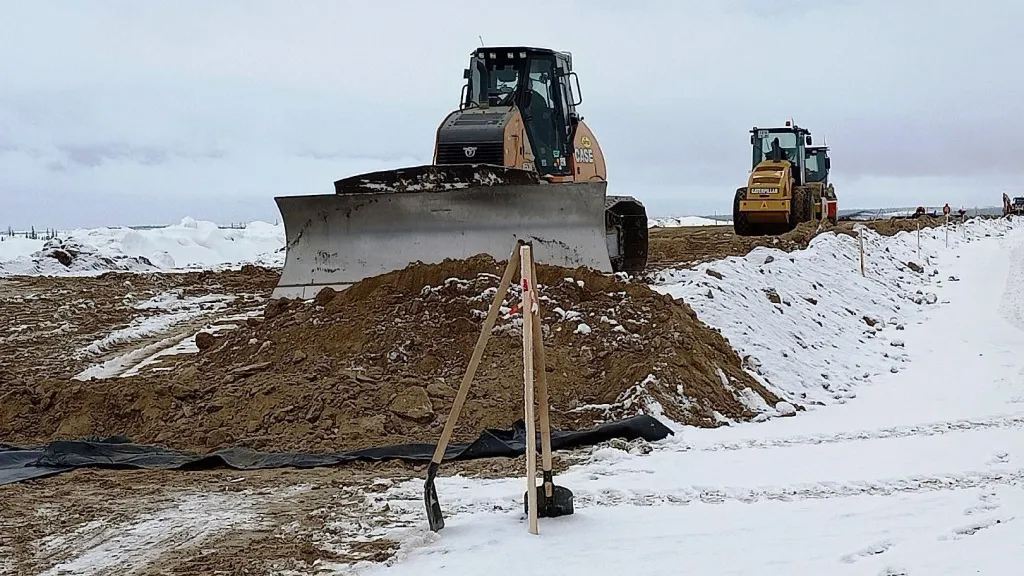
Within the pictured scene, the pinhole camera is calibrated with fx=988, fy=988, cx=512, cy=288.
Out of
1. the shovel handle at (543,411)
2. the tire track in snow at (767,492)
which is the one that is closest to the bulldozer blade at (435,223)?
the tire track in snow at (767,492)

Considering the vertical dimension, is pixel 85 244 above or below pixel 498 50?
below

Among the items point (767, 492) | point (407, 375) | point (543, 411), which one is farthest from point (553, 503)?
point (407, 375)

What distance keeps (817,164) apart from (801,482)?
26755 millimetres

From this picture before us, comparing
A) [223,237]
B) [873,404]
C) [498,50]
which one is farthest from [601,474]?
[223,237]

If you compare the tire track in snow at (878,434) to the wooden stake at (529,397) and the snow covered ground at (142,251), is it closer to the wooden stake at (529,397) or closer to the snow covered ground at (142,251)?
the wooden stake at (529,397)

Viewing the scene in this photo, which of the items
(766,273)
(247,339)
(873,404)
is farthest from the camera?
(766,273)

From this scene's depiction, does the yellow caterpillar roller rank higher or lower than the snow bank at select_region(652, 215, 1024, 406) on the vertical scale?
higher

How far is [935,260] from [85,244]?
19.9m

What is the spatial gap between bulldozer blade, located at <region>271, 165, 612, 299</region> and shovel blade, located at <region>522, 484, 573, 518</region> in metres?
5.50

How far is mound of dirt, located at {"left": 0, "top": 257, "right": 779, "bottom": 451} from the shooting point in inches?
282

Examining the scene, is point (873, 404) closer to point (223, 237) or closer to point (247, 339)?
point (247, 339)

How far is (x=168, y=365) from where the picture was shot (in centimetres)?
958

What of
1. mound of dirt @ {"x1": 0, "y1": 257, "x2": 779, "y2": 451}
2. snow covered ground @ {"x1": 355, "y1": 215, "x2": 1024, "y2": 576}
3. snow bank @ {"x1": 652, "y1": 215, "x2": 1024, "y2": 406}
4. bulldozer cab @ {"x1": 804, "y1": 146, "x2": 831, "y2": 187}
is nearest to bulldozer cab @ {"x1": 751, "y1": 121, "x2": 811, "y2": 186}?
bulldozer cab @ {"x1": 804, "y1": 146, "x2": 831, "y2": 187}

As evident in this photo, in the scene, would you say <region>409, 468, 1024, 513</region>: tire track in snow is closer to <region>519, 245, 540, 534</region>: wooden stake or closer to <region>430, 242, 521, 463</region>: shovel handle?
<region>519, 245, 540, 534</region>: wooden stake
